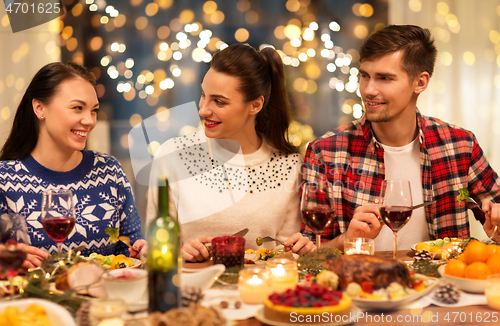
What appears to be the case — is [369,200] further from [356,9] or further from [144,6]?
[144,6]

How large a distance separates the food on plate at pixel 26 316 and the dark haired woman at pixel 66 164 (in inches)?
44.6

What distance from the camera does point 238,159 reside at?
2270mm

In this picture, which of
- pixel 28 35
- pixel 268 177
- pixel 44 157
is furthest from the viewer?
pixel 28 35

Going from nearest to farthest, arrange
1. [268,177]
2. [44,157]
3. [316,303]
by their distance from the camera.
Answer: [316,303], [44,157], [268,177]

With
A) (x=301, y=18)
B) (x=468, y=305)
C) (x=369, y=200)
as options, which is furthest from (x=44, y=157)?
(x=301, y=18)

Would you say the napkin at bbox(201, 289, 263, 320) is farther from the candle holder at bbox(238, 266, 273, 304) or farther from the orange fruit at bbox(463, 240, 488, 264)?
the orange fruit at bbox(463, 240, 488, 264)

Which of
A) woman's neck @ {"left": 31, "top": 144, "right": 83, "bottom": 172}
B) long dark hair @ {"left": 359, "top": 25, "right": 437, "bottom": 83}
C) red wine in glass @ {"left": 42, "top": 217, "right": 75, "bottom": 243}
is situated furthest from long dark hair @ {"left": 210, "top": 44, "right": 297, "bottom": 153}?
red wine in glass @ {"left": 42, "top": 217, "right": 75, "bottom": 243}

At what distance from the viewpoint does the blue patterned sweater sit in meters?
1.85

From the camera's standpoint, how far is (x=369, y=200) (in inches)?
83.0

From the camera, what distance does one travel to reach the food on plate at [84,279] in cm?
96

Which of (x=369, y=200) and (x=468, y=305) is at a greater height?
(x=369, y=200)

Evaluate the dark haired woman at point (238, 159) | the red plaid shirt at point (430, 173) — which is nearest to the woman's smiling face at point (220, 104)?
the dark haired woman at point (238, 159)

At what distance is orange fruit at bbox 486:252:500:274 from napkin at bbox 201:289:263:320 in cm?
57

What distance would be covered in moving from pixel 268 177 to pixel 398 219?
1.02 m
